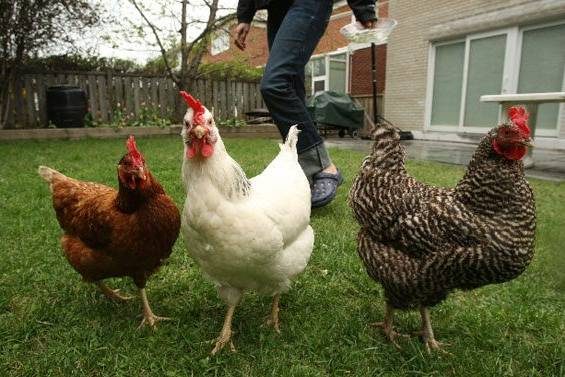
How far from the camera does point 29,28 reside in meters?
9.72

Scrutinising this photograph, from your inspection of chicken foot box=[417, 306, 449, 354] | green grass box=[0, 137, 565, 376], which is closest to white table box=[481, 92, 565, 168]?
green grass box=[0, 137, 565, 376]

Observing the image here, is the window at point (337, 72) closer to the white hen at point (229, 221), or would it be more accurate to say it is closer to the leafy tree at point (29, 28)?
the leafy tree at point (29, 28)

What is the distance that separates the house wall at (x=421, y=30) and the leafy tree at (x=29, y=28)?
380 inches

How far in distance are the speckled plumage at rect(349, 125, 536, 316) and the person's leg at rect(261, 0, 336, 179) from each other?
5.31 feet

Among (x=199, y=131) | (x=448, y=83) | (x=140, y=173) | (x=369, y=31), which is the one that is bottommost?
(x=140, y=173)

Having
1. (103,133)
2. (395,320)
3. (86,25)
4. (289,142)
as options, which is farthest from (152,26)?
(395,320)

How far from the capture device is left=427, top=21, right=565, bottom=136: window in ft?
33.6

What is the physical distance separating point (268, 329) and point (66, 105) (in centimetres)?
1052

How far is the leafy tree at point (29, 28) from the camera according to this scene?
9430 millimetres

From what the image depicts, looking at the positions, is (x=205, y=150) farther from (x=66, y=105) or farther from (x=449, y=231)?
(x=66, y=105)

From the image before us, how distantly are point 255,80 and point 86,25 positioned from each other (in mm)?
5746

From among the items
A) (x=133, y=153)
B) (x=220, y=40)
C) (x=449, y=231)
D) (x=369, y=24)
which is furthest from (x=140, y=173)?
(x=220, y=40)

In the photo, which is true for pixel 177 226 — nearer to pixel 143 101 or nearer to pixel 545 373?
pixel 545 373

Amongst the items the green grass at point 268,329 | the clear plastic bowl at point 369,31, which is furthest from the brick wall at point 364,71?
the green grass at point 268,329
